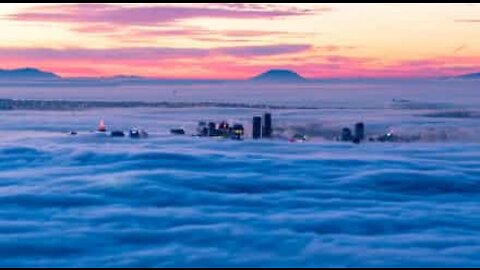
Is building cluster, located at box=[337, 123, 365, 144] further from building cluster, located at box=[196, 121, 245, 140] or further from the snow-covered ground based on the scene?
building cluster, located at box=[196, 121, 245, 140]

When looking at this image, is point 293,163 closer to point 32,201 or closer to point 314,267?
point 32,201

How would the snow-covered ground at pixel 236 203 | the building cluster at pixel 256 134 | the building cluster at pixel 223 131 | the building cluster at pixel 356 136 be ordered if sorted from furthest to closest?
the building cluster at pixel 223 131
the building cluster at pixel 256 134
the building cluster at pixel 356 136
the snow-covered ground at pixel 236 203

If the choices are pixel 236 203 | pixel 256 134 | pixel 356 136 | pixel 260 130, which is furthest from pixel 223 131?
pixel 236 203

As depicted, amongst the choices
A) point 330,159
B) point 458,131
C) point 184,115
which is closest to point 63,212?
point 330,159

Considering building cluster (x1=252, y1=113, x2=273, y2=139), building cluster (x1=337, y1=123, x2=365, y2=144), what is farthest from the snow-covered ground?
building cluster (x1=252, y1=113, x2=273, y2=139)

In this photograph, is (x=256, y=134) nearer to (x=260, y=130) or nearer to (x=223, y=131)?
(x=260, y=130)

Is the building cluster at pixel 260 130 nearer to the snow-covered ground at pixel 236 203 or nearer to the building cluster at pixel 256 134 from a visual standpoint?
the building cluster at pixel 256 134

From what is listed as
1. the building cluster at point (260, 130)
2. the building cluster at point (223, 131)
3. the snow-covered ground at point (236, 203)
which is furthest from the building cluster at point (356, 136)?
the building cluster at point (223, 131)

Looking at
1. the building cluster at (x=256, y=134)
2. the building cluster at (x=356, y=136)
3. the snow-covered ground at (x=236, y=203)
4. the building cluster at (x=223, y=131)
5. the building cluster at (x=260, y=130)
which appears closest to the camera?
the snow-covered ground at (x=236, y=203)

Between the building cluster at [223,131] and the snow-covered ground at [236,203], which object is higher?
the building cluster at [223,131]
